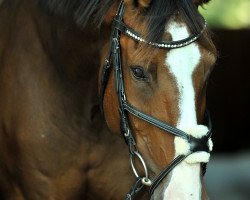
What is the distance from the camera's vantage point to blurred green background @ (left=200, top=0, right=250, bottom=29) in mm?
5277

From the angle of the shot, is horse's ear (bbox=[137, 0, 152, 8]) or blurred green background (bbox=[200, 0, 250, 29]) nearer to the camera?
horse's ear (bbox=[137, 0, 152, 8])

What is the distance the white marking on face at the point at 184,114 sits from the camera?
221 centimetres

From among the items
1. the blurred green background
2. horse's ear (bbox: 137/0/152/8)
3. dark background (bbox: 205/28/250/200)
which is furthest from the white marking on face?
the blurred green background

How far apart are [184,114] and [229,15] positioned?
334 cm

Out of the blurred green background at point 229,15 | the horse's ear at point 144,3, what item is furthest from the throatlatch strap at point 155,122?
the blurred green background at point 229,15

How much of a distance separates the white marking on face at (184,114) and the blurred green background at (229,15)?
115 inches

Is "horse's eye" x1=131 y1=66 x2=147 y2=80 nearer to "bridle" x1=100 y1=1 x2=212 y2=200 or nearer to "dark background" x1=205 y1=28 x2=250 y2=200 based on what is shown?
"bridle" x1=100 y1=1 x2=212 y2=200

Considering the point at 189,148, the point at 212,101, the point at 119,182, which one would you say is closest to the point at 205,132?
the point at 189,148

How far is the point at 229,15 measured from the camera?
214 inches

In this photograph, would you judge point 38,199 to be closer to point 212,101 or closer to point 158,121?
point 158,121

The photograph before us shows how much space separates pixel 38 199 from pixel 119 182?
323 millimetres

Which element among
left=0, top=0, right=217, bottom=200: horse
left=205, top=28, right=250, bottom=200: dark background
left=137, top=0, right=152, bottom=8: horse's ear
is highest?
left=137, top=0, right=152, bottom=8: horse's ear

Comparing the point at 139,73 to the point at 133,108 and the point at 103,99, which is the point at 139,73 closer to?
the point at 133,108

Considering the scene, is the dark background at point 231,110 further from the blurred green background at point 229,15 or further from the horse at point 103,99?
the horse at point 103,99
